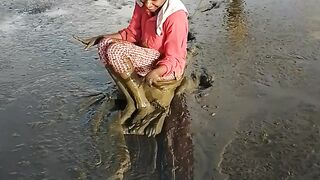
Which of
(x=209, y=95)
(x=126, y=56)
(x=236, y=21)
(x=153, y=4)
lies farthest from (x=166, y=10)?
(x=236, y=21)

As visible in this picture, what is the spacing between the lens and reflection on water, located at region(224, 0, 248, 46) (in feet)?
18.7

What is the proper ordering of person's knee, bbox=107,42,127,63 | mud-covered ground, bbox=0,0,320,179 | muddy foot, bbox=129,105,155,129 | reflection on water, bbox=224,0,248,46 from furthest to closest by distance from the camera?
reflection on water, bbox=224,0,248,46 → muddy foot, bbox=129,105,155,129 → person's knee, bbox=107,42,127,63 → mud-covered ground, bbox=0,0,320,179

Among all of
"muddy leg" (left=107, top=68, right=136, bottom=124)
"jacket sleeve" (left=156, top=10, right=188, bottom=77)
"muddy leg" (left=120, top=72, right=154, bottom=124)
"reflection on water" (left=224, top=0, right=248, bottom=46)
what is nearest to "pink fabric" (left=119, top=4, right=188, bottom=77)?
"jacket sleeve" (left=156, top=10, right=188, bottom=77)

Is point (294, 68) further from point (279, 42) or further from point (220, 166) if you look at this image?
point (220, 166)

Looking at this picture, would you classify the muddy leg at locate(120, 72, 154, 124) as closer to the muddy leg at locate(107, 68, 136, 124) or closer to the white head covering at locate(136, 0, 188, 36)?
the muddy leg at locate(107, 68, 136, 124)

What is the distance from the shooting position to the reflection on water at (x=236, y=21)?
570cm

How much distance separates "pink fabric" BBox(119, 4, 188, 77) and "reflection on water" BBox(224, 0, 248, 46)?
1.61 m

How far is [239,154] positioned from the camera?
11.3 feet

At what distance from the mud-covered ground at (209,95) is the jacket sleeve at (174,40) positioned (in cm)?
50

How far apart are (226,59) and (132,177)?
2207 mm

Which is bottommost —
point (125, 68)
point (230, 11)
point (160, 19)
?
point (230, 11)

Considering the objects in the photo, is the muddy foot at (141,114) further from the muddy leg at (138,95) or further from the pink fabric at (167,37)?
the pink fabric at (167,37)

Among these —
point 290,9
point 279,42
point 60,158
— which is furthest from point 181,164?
point 290,9

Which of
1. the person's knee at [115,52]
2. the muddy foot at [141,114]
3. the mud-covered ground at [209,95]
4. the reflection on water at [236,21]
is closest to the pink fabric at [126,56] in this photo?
the person's knee at [115,52]
